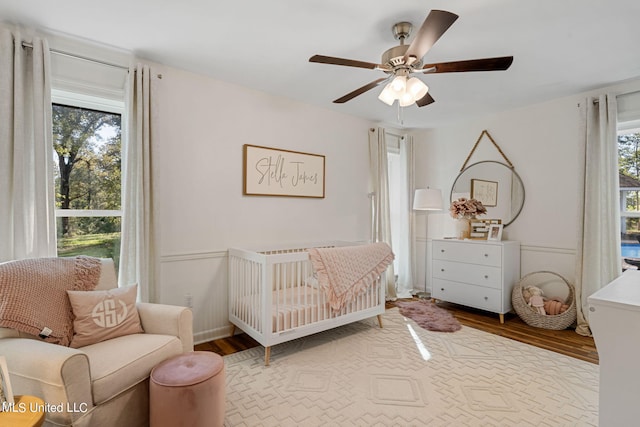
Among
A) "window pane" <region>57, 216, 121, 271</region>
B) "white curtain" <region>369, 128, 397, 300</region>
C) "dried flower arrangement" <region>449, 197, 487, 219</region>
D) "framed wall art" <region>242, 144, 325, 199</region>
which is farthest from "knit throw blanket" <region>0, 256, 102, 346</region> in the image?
"dried flower arrangement" <region>449, 197, 487, 219</region>

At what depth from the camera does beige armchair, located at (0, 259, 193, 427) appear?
1.34 m

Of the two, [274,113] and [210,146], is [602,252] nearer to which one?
[274,113]

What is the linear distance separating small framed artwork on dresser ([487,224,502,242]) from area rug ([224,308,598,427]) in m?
1.21

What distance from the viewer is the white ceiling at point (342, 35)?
6.09ft

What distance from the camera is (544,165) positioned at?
3449 millimetres

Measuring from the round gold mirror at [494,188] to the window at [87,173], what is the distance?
3815 millimetres

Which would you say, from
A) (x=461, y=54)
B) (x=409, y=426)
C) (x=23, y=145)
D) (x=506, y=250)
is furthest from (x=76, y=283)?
(x=506, y=250)

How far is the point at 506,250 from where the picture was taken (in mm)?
3402

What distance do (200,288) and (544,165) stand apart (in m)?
3.74

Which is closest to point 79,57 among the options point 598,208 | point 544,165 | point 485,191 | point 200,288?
point 200,288

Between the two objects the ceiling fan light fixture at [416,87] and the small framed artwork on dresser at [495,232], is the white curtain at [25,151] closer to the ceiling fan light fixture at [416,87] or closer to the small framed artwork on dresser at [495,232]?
the ceiling fan light fixture at [416,87]

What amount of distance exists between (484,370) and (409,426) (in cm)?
94

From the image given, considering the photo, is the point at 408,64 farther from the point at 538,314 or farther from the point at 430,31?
the point at 538,314

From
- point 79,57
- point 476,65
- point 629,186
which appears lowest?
point 629,186
